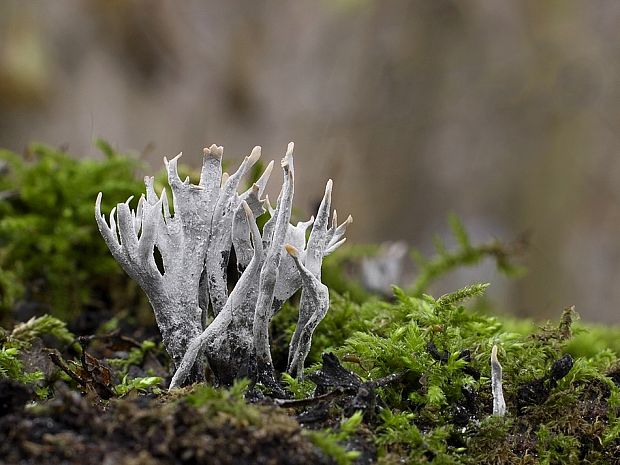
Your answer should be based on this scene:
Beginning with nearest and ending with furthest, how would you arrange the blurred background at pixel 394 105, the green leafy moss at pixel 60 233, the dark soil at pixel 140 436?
the dark soil at pixel 140 436 → the green leafy moss at pixel 60 233 → the blurred background at pixel 394 105

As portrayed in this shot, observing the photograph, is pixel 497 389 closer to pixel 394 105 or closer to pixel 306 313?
pixel 306 313

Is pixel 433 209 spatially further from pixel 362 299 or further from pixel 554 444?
pixel 554 444

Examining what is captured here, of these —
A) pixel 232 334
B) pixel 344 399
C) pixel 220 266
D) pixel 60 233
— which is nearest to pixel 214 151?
pixel 220 266

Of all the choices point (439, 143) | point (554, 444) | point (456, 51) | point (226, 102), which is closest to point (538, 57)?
point (456, 51)

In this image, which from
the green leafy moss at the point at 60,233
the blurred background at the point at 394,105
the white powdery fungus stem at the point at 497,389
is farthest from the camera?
the blurred background at the point at 394,105

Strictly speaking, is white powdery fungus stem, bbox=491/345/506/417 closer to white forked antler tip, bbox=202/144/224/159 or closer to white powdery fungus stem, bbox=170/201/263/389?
white powdery fungus stem, bbox=170/201/263/389

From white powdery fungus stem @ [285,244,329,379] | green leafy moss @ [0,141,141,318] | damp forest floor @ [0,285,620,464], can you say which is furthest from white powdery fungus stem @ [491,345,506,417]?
green leafy moss @ [0,141,141,318]

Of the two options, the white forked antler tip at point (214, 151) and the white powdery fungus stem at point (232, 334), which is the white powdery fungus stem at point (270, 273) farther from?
the white forked antler tip at point (214, 151)

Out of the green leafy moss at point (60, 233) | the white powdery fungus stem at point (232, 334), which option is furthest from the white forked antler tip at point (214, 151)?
the green leafy moss at point (60, 233)
